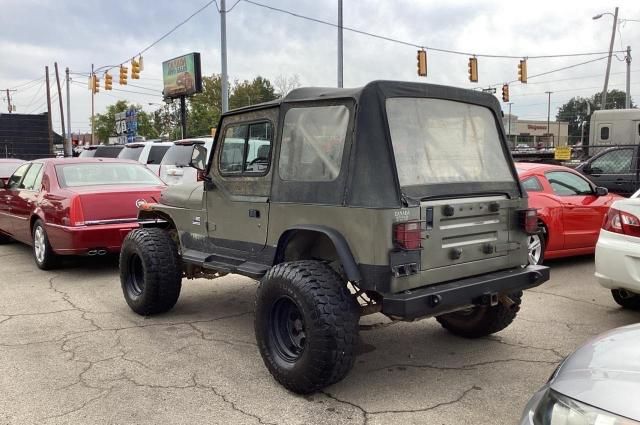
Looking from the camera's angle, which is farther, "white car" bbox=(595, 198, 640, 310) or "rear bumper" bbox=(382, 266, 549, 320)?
"white car" bbox=(595, 198, 640, 310)

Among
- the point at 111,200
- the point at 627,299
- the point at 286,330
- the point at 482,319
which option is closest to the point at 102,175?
the point at 111,200

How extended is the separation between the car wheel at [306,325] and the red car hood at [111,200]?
414 centimetres

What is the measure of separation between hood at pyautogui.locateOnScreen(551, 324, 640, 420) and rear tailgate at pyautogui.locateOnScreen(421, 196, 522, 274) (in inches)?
49.1

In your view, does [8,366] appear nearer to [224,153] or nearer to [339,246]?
[224,153]

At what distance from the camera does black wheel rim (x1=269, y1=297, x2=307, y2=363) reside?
3926mm

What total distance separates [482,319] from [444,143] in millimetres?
1593

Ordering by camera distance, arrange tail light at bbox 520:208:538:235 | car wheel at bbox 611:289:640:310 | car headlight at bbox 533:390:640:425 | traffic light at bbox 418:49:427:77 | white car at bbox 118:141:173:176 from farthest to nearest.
Answer: traffic light at bbox 418:49:427:77 < white car at bbox 118:141:173:176 < car wheel at bbox 611:289:640:310 < tail light at bbox 520:208:538:235 < car headlight at bbox 533:390:640:425

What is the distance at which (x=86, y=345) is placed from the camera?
4.88 m

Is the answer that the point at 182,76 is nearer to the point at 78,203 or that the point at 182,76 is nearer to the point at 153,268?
the point at 78,203

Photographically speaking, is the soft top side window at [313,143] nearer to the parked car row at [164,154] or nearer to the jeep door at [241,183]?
the jeep door at [241,183]

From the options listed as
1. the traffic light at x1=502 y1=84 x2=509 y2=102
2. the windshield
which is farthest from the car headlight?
the traffic light at x1=502 y1=84 x2=509 y2=102

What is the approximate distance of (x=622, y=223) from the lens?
5.06 meters

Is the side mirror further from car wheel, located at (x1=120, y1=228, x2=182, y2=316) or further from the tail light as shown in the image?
the tail light

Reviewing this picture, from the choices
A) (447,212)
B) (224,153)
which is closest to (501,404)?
(447,212)
